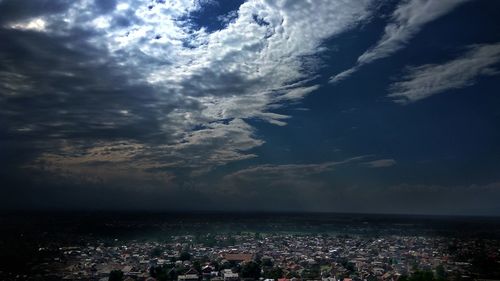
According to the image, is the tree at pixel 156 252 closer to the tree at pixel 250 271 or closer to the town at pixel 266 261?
the town at pixel 266 261

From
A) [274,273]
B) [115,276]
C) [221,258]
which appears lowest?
[115,276]

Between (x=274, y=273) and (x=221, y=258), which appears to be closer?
(x=274, y=273)

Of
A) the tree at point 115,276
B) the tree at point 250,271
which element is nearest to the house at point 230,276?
the tree at point 250,271

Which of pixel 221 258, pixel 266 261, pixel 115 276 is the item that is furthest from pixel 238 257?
pixel 115 276

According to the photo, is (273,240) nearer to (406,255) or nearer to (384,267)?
(406,255)

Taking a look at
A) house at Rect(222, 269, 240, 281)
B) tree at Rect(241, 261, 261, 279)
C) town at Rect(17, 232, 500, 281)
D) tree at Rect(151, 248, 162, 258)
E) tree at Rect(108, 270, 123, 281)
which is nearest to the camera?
tree at Rect(108, 270, 123, 281)

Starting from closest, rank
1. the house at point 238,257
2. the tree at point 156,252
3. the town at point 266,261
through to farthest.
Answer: the town at point 266,261 < the house at point 238,257 < the tree at point 156,252

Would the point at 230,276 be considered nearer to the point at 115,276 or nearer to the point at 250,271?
the point at 250,271

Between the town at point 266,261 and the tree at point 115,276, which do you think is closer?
the tree at point 115,276

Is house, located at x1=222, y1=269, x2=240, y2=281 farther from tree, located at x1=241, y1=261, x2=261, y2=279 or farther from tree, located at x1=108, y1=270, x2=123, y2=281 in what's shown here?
tree, located at x1=108, y1=270, x2=123, y2=281

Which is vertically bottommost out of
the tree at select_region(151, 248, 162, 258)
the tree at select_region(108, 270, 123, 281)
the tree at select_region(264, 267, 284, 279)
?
the tree at select_region(108, 270, 123, 281)

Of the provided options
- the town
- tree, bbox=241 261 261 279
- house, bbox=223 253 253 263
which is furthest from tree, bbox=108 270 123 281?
house, bbox=223 253 253 263

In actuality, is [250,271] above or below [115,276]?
above
